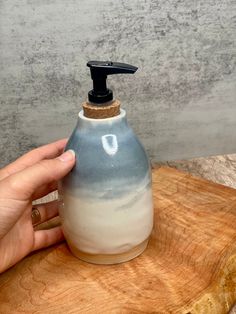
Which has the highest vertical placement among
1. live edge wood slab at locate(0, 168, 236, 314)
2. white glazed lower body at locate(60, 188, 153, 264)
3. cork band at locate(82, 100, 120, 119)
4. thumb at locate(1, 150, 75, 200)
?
cork band at locate(82, 100, 120, 119)

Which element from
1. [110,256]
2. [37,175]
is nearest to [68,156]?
[37,175]

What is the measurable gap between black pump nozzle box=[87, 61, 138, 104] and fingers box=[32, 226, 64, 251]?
0.77ft

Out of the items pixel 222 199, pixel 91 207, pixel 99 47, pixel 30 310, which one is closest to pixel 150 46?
pixel 99 47

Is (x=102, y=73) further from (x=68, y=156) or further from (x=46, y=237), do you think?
(x=46, y=237)

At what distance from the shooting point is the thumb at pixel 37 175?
0.59 m

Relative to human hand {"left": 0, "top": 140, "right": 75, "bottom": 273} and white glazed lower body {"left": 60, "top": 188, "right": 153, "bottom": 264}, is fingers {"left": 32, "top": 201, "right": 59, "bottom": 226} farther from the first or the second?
white glazed lower body {"left": 60, "top": 188, "right": 153, "bottom": 264}

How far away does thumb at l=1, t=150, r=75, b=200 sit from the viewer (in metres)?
0.59

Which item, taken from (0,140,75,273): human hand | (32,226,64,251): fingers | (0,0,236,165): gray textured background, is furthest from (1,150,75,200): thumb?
(0,0,236,165): gray textured background

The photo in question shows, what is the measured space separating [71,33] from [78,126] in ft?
1.81

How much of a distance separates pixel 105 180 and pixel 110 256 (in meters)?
0.13

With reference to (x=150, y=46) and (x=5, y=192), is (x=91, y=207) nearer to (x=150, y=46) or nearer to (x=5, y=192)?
(x=5, y=192)

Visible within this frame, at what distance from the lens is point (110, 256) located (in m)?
0.63

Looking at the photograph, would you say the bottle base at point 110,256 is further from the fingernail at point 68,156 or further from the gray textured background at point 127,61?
the gray textured background at point 127,61

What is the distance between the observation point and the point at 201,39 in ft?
3.80
